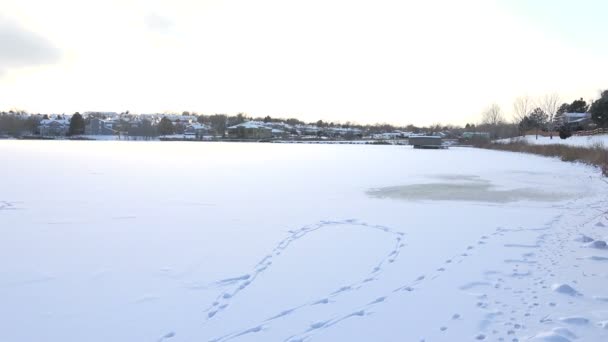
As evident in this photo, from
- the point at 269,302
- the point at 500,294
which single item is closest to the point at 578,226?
the point at 500,294

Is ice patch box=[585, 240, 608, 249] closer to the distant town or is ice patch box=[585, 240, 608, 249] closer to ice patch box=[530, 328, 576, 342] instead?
ice patch box=[530, 328, 576, 342]

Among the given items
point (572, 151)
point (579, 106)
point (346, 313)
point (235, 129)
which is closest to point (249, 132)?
point (235, 129)

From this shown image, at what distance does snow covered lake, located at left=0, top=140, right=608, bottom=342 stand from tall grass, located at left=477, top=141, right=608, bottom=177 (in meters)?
14.4

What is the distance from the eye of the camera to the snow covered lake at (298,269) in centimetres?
372

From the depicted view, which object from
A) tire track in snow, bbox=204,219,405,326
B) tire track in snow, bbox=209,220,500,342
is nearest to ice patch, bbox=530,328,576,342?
tire track in snow, bbox=209,220,500,342

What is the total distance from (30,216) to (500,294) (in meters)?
8.19

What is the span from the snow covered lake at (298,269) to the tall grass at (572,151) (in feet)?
47.3

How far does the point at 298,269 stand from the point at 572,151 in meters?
32.2

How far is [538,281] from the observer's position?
15.6 feet

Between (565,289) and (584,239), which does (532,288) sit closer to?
(565,289)

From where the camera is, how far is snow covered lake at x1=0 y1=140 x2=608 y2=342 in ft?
12.2

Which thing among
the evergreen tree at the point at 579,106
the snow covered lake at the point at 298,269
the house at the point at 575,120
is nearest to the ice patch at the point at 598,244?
the snow covered lake at the point at 298,269

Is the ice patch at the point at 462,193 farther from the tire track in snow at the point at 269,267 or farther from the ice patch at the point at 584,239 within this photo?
the tire track in snow at the point at 269,267

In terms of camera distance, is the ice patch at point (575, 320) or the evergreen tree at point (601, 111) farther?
the evergreen tree at point (601, 111)
